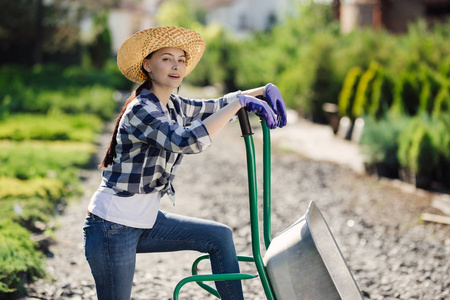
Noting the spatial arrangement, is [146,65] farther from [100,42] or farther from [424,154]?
[100,42]

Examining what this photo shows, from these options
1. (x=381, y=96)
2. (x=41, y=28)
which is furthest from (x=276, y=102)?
(x=41, y=28)

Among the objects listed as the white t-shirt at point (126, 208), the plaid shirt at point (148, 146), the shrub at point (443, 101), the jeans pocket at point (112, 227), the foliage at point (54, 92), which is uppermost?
the plaid shirt at point (148, 146)

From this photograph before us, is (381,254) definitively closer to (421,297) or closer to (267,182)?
(421,297)

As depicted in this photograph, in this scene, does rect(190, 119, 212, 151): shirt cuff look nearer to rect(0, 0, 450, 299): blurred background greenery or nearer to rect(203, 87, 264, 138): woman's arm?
rect(203, 87, 264, 138): woman's arm

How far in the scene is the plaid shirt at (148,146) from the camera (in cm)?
204

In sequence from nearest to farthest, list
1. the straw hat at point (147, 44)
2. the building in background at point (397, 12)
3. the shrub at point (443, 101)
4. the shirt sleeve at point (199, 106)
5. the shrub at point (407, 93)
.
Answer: the straw hat at point (147, 44), the shirt sleeve at point (199, 106), the shrub at point (443, 101), the shrub at point (407, 93), the building in background at point (397, 12)

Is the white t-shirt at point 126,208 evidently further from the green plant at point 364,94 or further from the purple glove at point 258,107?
the green plant at point 364,94

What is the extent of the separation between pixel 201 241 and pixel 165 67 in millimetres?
749

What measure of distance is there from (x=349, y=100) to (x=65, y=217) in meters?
7.65

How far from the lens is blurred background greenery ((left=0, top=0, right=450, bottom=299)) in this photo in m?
5.69

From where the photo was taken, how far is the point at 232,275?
2.23 metres

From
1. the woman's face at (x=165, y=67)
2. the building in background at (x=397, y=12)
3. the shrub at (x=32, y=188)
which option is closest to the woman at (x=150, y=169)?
the woman's face at (x=165, y=67)

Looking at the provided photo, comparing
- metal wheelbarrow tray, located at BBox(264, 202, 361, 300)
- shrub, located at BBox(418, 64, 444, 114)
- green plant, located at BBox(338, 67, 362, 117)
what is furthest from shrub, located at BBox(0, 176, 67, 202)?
green plant, located at BBox(338, 67, 362, 117)

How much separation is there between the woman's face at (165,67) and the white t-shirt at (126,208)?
0.47m
